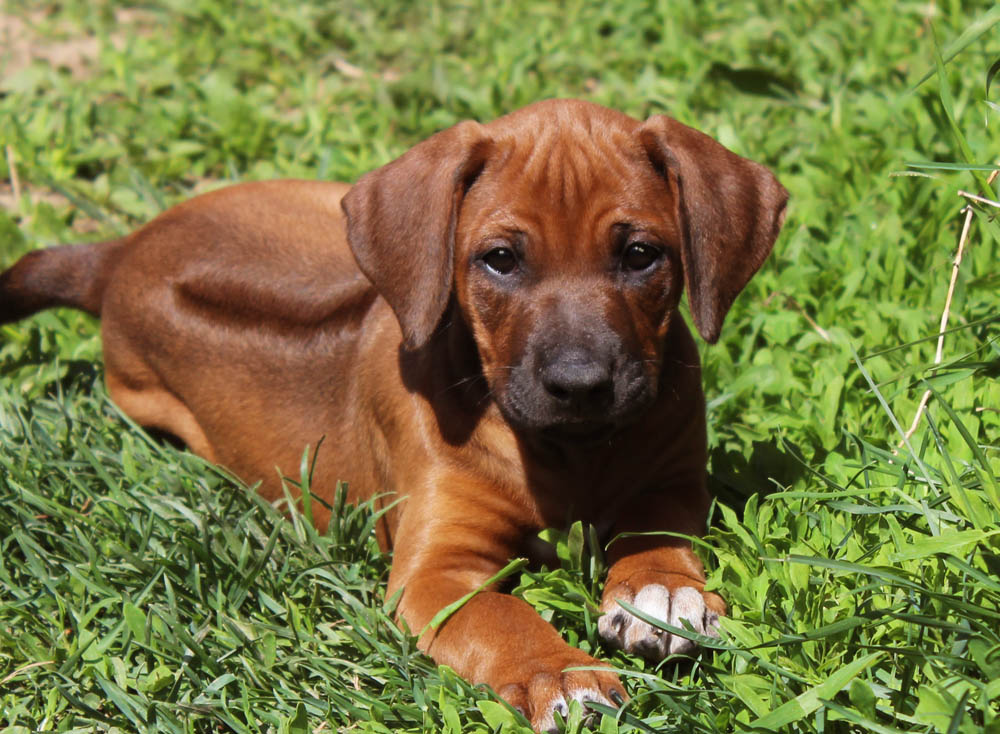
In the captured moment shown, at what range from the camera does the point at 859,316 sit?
507 centimetres

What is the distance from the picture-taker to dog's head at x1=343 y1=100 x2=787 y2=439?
3.69m

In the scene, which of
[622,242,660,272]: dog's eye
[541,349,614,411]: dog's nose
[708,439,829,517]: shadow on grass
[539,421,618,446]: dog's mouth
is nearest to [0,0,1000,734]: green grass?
[708,439,829,517]: shadow on grass

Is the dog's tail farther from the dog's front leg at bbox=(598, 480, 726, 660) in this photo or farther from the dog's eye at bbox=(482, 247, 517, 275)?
the dog's front leg at bbox=(598, 480, 726, 660)

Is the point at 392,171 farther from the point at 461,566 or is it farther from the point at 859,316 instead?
the point at 859,316

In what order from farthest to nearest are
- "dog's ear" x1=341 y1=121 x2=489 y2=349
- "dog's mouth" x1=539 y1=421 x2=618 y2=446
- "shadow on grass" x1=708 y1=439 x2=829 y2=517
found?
"shadow on grass" x1=708 y1=439 x2=829 y2=517
"dog's ear" x1=341 y1=121 x2=489 y2=349
"dog's mouth" x1=539 y1=421 x2=618 y2=446

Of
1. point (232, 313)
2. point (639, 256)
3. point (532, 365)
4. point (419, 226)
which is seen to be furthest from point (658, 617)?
point (232, 313)

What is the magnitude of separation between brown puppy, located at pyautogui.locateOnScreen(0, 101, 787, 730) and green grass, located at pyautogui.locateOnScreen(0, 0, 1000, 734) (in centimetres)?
14

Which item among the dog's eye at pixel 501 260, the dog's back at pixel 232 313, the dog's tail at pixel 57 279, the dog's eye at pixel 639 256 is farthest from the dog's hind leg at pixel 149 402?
the dog's eye at pixel 639 256

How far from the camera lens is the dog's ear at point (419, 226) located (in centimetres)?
394

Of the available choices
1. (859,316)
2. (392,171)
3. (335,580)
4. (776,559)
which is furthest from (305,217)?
(776,559)

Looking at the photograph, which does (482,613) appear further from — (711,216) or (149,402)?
(149,402)

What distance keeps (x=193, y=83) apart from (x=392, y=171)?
3994 mm

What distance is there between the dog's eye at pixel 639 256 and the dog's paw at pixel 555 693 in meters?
1.20

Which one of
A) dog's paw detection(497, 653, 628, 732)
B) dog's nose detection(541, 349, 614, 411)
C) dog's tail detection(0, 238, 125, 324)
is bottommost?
dog's tail detection(0, 238, 125, 324)
